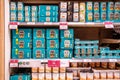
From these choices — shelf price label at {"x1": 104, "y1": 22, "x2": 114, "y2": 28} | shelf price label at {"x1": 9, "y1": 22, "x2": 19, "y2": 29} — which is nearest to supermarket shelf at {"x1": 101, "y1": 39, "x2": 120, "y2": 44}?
shelf price label at {"x1": 104, "y1": 22, "x2": 114, "y2": 28}

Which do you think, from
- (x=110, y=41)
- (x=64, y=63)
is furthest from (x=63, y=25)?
(x=110, y=41)

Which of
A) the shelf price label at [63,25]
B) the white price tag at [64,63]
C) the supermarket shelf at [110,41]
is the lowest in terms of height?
the white price tag at [64,63]

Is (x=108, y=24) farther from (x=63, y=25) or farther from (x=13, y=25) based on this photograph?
(x=13, y=25)

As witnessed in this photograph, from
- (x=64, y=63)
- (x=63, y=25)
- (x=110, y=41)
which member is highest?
(x=63, y=25)

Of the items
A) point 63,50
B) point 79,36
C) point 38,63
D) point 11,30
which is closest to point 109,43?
point 79,36

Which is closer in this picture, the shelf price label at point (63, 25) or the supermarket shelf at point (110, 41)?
the shelf price label at point (63, 25)

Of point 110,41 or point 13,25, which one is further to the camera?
point 110,41

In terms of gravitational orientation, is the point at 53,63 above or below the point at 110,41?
below

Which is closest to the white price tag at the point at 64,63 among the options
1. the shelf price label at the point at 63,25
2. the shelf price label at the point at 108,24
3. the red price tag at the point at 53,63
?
the red price tag at the point at 53,63

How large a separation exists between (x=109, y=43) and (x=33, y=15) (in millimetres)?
1144

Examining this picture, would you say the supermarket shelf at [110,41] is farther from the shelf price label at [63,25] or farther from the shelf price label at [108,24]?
the shelf price label at [63,25]

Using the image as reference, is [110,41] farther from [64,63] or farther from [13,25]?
[13,25]

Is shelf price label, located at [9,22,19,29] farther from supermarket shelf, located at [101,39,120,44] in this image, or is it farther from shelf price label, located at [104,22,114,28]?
supermarket shelf, located at [101,39,120,44]

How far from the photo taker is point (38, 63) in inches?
96.0
